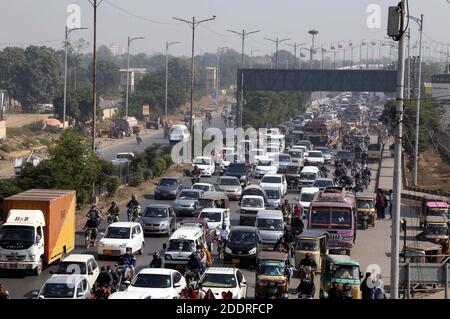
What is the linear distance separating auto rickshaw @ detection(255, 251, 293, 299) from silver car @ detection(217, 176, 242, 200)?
862 inches

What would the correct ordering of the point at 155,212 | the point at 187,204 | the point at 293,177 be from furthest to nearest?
the point at 293,177 → the point at 187,204 → the point at 155,212

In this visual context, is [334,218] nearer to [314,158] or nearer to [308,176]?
[308,176]

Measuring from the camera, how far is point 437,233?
112 feet

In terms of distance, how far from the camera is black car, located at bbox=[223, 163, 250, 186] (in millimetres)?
52844

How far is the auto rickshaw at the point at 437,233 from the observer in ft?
111

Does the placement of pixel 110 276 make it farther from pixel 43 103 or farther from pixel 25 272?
pixel 43 103

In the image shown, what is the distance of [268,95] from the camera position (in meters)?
111

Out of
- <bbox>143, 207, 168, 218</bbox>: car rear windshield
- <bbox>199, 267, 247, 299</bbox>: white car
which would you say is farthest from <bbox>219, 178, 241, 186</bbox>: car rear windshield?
<bbox>199, 267, 247, 299</bbox>: white car

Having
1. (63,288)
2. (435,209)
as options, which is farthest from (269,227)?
(63,288)

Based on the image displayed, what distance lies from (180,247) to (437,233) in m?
10.7

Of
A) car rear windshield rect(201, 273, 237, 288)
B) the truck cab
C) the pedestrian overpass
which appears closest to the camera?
car rear windshield rect(201, 273, 237, 288)

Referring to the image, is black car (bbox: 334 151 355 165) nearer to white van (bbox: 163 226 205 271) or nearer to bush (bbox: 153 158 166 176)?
bush (bbox: 153 158 166 176)
